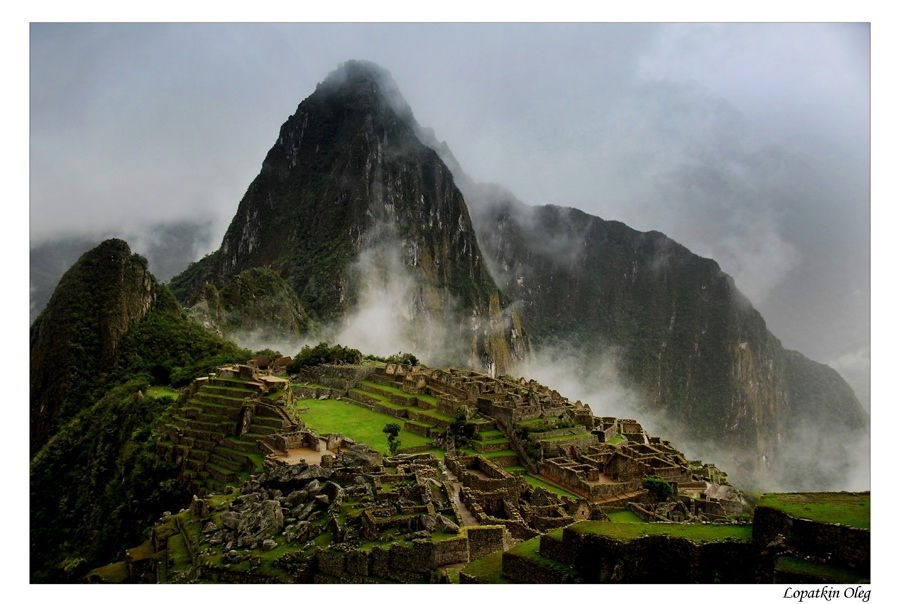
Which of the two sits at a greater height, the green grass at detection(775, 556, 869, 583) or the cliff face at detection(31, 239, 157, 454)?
the cliff face at detection(31, 239, 157, 454)

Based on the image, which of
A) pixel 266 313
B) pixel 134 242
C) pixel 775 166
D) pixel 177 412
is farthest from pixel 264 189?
pixel 177 412

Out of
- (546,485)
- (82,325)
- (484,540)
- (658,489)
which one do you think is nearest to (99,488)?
(546,485)

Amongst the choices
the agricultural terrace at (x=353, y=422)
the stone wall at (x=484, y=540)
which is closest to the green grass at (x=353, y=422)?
the agricultural terrace at (x=353, y=422)

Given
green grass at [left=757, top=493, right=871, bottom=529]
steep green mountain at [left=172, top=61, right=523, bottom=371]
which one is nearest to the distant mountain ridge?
steep green mountain at [left=172, top=61, right=523, bottom=371]

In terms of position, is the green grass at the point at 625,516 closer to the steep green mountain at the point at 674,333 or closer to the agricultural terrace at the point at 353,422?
the agricultural terrace at the point at 353,422

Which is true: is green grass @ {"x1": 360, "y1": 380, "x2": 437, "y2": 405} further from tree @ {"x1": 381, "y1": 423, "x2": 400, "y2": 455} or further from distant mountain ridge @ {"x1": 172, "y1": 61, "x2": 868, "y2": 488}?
distant mountain ridge @ {"x1": 172, "y1": 61, "x2": 868, "y2": 488}

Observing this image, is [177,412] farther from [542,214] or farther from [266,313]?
[542,214]
